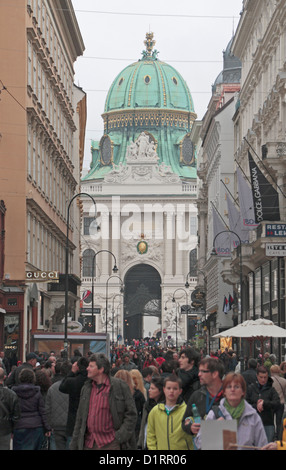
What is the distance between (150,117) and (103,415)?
461 ft

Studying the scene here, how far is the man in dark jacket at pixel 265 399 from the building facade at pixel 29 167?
79.1 ft

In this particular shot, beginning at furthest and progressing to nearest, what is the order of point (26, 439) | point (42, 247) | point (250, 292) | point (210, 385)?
point (250, 292)
point (42, 247)
point (26, 439)
point (210, 385)

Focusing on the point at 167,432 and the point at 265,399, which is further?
the point at 265,399

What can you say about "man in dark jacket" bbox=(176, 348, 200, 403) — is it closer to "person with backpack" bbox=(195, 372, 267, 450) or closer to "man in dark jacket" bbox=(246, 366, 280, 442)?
"man in dark jacket" bbox=(246, 366, 280, 442)

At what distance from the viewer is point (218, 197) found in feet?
260

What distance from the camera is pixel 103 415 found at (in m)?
11.5

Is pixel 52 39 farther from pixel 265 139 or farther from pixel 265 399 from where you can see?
pixel 265 399

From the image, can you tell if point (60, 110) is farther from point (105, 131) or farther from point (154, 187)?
point (105, 131)

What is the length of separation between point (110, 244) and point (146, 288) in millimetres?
9654

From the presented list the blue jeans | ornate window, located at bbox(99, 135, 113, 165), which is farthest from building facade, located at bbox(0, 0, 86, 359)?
ornate window, located at bbox(99, 135, 113, 165)

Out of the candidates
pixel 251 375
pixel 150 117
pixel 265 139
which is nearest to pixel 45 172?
pixel 265 139

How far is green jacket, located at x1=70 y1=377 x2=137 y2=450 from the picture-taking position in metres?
11.4

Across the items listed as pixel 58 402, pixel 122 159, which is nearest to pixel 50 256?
pixel 58 402

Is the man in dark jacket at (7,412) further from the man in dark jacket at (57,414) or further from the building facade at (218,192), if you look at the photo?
the building facade at (218,192)
